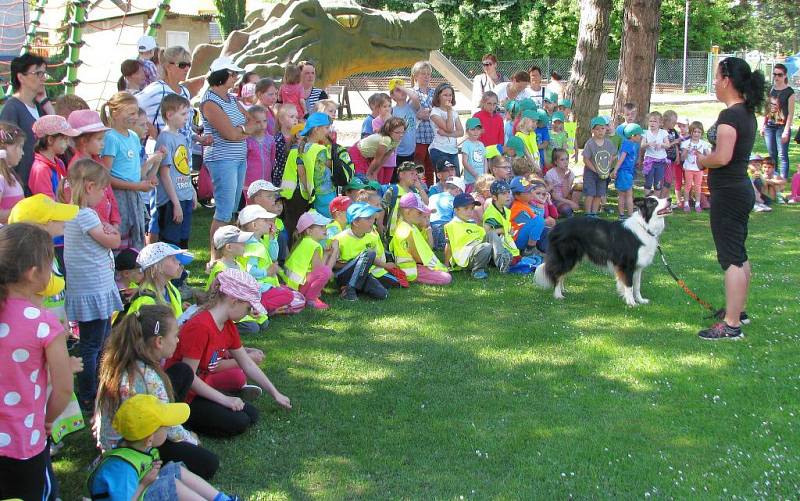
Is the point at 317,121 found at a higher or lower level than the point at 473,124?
higher

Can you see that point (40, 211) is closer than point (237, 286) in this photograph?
Yes

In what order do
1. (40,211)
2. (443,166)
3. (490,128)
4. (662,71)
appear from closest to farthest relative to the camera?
(40,211), (443,166), (490,128), (662,71)

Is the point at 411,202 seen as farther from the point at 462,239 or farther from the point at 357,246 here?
the point at 357,246

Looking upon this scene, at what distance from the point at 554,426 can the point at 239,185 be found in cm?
436

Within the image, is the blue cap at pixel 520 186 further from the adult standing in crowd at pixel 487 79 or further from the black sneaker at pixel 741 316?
the adult standing in crowd at pixel 487 79

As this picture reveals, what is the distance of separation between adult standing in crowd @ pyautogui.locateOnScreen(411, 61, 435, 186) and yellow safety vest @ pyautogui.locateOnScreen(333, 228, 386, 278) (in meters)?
3.19

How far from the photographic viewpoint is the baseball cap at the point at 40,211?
4.29 metres

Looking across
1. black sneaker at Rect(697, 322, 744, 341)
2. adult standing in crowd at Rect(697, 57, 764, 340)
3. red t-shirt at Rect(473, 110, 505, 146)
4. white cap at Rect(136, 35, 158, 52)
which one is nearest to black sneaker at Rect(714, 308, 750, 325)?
black sneaker at Rect(697, 322, 744, 341)

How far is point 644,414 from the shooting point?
5.28 meters

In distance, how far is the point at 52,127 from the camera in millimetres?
5715

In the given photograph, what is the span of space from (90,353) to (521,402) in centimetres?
279

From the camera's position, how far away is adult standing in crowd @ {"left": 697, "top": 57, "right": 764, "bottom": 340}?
6383 mm

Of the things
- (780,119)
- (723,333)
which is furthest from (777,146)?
(723,333)

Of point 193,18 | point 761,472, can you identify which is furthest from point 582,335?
point 193,18
